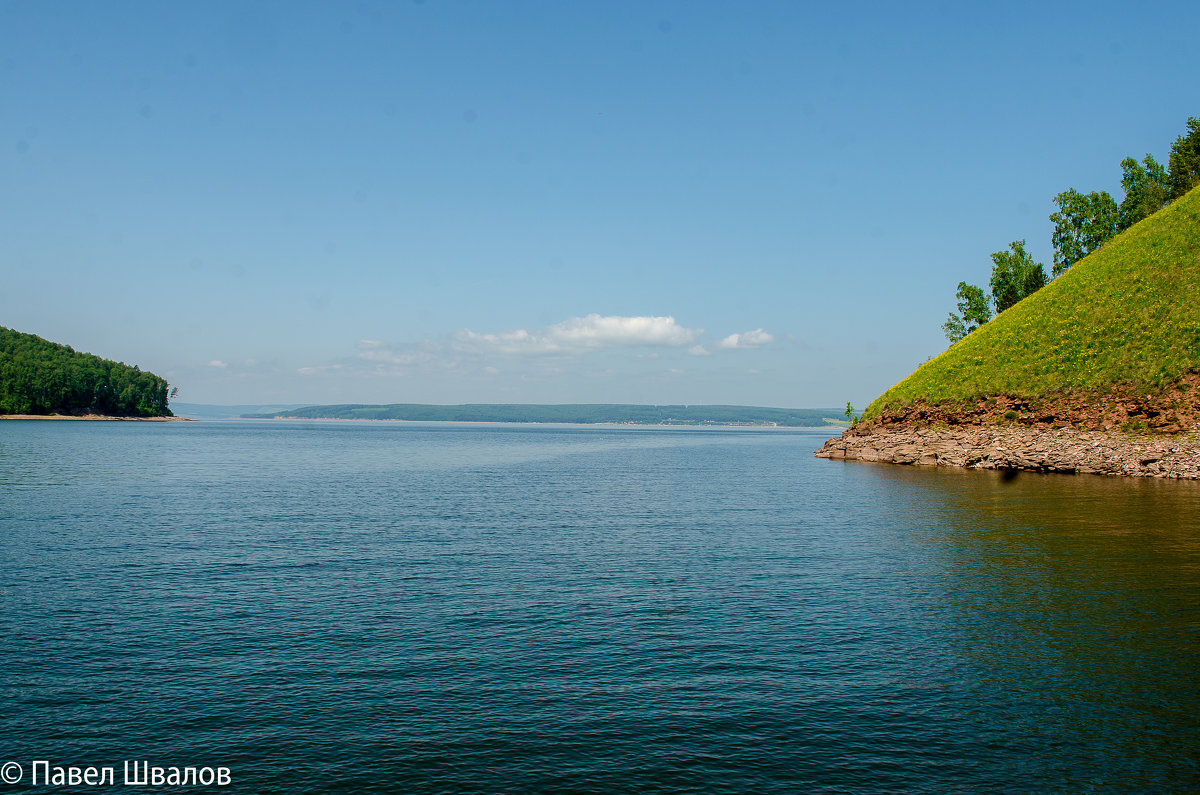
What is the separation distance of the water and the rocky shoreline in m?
27.7

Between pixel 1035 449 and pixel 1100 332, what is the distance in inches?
746

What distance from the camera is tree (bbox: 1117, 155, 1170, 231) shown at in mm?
118125

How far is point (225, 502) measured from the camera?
48312mm

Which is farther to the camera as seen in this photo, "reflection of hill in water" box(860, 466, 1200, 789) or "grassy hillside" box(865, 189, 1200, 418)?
"grassy hillside" box(865, 189, 1200, 418)

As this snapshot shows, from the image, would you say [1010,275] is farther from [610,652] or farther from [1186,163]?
[610,652]

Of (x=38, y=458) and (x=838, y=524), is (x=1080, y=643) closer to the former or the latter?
(x=838, y=524)

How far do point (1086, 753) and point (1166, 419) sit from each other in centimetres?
6895

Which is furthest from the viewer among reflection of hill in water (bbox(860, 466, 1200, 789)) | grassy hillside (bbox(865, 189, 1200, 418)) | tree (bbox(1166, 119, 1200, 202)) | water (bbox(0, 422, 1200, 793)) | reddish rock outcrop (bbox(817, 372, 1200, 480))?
tree (bbox(1166, 119, 1200, 202))

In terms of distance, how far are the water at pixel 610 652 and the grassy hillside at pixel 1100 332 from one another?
41965 millimetres

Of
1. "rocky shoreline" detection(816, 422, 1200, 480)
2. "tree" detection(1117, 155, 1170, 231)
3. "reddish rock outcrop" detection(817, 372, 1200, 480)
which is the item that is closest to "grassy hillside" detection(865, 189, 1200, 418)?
"reddish rock outcrop" detection(817, 372, 1200, 480)

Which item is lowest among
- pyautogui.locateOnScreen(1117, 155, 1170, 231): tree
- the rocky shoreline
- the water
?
the water

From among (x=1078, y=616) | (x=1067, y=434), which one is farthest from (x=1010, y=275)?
(x=1078, y=616)

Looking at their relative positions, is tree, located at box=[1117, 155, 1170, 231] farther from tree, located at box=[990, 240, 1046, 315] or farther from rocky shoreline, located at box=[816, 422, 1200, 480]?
rocky shoreline, located at box=[816, 422, 1200, 480]

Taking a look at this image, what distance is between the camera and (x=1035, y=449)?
Answer: 7319cm
